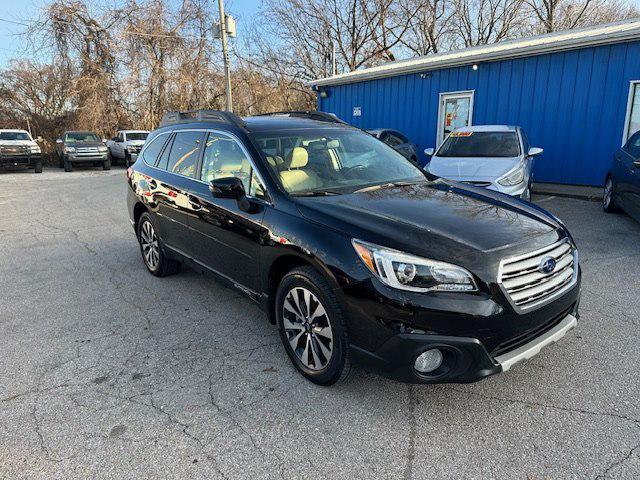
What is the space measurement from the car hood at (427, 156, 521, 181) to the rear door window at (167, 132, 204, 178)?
4.25 metres

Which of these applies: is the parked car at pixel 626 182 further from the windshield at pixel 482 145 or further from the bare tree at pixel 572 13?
the bare tree at pixel 572 13

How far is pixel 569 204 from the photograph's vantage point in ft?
29.2

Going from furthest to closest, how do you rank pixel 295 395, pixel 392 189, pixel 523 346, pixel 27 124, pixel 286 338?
pixel 27 124 → pixel 392 189 → pixel 286 338 → pixel 295 395 → pixel 523 346

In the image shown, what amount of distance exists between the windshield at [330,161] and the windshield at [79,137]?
1938cm

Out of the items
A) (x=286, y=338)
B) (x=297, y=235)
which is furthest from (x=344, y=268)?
(x=286, y=338)

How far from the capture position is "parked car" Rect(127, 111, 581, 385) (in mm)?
2352

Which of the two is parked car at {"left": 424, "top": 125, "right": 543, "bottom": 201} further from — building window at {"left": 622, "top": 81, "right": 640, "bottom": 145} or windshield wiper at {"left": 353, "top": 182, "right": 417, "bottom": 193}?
windshield wiper at {"left": 353, "top": 182, "right": 417, "bottom": 193}

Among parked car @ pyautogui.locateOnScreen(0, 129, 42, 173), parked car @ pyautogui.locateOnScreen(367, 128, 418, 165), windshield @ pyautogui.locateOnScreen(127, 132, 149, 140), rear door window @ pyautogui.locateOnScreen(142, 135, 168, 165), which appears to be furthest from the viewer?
windshield @ pyautogui.locateOnScreen(127, 132, 149, 140)

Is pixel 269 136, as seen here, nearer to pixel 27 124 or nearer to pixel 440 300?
pixel 440 300

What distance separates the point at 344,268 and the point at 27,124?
88.9 feet

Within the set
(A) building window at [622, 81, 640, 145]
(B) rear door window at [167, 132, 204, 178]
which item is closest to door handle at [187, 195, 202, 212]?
(B) rear door window at [167, 132, 204, 178]

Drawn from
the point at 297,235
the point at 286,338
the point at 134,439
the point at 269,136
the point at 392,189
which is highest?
the point at 269,136

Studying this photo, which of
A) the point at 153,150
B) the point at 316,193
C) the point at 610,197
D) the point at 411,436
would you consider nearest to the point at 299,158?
the point at 316,193

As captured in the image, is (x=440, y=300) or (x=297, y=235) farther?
(x=297, y=235)
